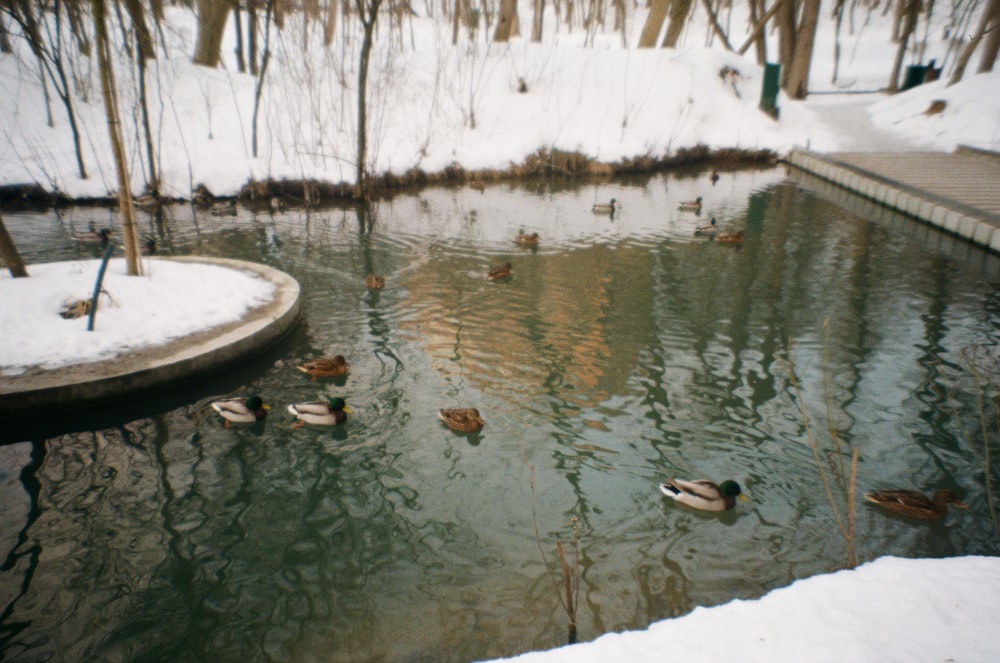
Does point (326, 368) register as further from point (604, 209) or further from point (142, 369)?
point (604, 209)

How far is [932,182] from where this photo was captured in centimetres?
1758

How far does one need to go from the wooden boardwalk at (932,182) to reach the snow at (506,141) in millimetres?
2362

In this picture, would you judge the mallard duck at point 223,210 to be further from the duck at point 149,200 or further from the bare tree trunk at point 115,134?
the bare tree trunk at point 115,134

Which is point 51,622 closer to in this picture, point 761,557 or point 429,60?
point 761,557

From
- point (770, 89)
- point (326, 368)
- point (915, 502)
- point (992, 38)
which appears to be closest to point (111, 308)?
point (326, 368)

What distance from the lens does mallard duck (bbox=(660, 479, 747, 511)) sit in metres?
5.56

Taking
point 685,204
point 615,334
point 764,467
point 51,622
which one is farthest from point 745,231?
point 51,622

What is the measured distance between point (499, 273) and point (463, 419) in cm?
529

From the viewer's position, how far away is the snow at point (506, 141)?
4059 mm

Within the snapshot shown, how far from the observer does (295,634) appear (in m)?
4.43

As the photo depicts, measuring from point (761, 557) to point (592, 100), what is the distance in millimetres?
24081

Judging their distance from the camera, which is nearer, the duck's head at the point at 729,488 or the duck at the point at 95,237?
the duck's head at the point at 729,488

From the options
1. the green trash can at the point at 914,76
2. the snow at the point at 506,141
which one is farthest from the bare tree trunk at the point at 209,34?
the green trash can at the point at 914,76

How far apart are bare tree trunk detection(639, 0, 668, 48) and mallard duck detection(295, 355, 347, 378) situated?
25620 mm
